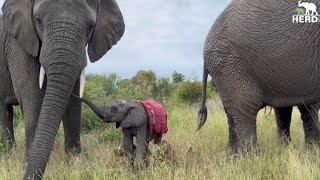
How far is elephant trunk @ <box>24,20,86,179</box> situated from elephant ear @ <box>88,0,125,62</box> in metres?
0.77

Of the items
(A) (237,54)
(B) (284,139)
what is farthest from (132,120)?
(B) (284,139)

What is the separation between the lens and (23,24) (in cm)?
545

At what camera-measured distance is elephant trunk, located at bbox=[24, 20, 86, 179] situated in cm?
466

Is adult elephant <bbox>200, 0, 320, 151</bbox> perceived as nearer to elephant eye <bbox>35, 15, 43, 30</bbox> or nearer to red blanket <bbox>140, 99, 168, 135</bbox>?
red blanket <bbox>140, 99, 168, 135</bbox>

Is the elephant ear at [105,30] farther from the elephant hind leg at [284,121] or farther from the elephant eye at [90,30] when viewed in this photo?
the elephant hind leg at [284,121]

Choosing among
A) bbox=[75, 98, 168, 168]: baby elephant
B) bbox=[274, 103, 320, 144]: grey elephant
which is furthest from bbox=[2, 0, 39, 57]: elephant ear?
bbox=[274, 103, 320, 144]: grey elephant

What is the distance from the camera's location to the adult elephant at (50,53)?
473 centimetres

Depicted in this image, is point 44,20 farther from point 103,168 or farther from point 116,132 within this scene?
point 116,132

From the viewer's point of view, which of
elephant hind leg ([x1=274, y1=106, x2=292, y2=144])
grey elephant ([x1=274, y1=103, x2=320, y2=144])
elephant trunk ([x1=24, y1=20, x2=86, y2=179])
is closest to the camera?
elephant trunk ([x1=24, y1=20, x2=86, y2=179])

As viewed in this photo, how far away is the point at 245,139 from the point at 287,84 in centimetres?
81

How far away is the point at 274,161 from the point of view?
18.0ft

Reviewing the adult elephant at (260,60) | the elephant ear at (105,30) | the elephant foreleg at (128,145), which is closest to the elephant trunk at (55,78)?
the elephant ear at (105,30)

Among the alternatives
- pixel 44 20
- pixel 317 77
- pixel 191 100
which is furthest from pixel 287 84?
pixel 191 100

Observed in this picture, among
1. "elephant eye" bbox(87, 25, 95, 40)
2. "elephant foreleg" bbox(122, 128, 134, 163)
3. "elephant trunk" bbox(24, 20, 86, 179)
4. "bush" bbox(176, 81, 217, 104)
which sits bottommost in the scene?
Result: "bush" bbox(176, 81, 217, 104)
